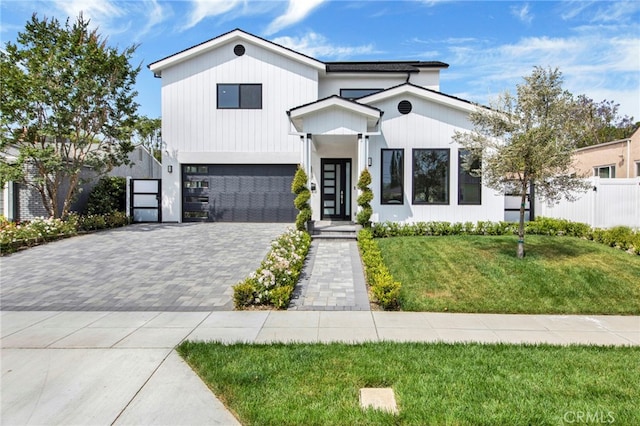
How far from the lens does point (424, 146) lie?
1233 centimetres

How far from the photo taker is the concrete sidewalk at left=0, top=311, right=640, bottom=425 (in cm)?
314

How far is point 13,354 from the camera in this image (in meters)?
4.26

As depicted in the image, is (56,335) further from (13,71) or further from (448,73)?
(448,73)

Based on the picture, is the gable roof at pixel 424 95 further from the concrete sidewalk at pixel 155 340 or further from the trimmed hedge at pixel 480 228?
the concrete sidewalk at pixel 155 340

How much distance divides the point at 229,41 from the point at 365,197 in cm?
964

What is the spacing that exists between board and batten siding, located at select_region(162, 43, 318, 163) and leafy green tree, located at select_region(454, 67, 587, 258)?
892 centimetres

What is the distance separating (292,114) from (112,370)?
9.15 metres

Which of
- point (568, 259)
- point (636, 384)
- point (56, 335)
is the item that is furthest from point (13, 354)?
point (568, 259)

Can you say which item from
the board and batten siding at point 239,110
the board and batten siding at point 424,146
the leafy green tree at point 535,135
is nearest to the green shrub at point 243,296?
the leafy green tree at point 535,135

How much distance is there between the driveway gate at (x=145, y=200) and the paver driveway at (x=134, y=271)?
3.09 metres

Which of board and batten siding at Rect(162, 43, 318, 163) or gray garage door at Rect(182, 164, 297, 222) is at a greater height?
board and batten siding at Rect(162, 43, 318, 163)

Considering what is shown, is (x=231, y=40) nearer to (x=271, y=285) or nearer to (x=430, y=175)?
(x=430, y=175)

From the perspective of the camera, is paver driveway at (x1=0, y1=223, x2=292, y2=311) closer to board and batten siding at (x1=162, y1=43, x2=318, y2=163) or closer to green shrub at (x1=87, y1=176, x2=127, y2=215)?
green shrub at (x1=87, y1=176, x2=127, y2=215)

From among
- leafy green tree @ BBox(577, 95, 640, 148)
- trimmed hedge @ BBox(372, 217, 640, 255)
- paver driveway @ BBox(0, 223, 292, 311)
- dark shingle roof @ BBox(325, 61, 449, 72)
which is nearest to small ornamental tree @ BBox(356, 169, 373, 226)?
trimmed hedge @ BBox(372, 217, 640, 255)
